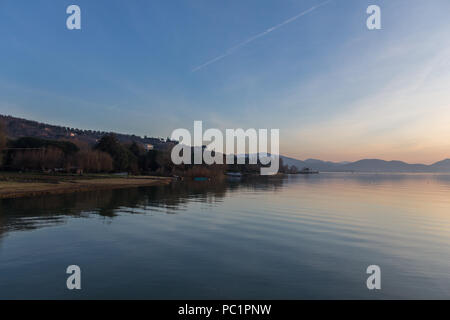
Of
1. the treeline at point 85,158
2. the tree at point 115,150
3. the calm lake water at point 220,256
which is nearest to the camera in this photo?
the calm lake water at point 220,256

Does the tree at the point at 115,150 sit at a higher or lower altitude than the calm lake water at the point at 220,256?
higher

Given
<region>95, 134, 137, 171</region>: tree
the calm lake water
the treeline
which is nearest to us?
the calm lake water

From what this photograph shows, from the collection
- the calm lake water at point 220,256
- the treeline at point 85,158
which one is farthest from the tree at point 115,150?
the calm lake water at point 220,256

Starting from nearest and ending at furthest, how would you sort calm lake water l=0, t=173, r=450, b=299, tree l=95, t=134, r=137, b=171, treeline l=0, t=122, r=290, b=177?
calm lake water l=0, t=173, r=450, b=299 < treeline l=0, t=122, r=290, b=177 < tree l=95, t=134, r=137, b=171

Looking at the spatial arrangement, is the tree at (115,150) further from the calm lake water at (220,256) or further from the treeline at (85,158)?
the calm lake water at (220,256)

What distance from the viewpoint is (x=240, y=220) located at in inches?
1085

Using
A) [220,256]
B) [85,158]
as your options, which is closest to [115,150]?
[85,158]

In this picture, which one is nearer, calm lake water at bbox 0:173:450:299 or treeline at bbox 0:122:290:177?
calm lake water at bbox 0:173:450:299

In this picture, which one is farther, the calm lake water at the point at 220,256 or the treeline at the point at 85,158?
the treeline at the point at 85,158

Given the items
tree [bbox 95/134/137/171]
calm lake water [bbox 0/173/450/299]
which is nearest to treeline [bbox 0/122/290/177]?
tree [bbox 95/134/137/171]

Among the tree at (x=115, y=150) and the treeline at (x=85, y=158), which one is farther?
the tree at (x=115, y=150)

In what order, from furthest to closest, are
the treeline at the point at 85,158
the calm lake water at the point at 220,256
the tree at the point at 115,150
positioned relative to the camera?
the tree at the point at 115,150 < the treeline at the point at 85,158 < the calm lake water at the point at 220,256

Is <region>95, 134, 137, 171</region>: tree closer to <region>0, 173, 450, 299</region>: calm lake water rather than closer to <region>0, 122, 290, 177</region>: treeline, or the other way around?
<region>0, 122, 290, 177</region>: treeline
